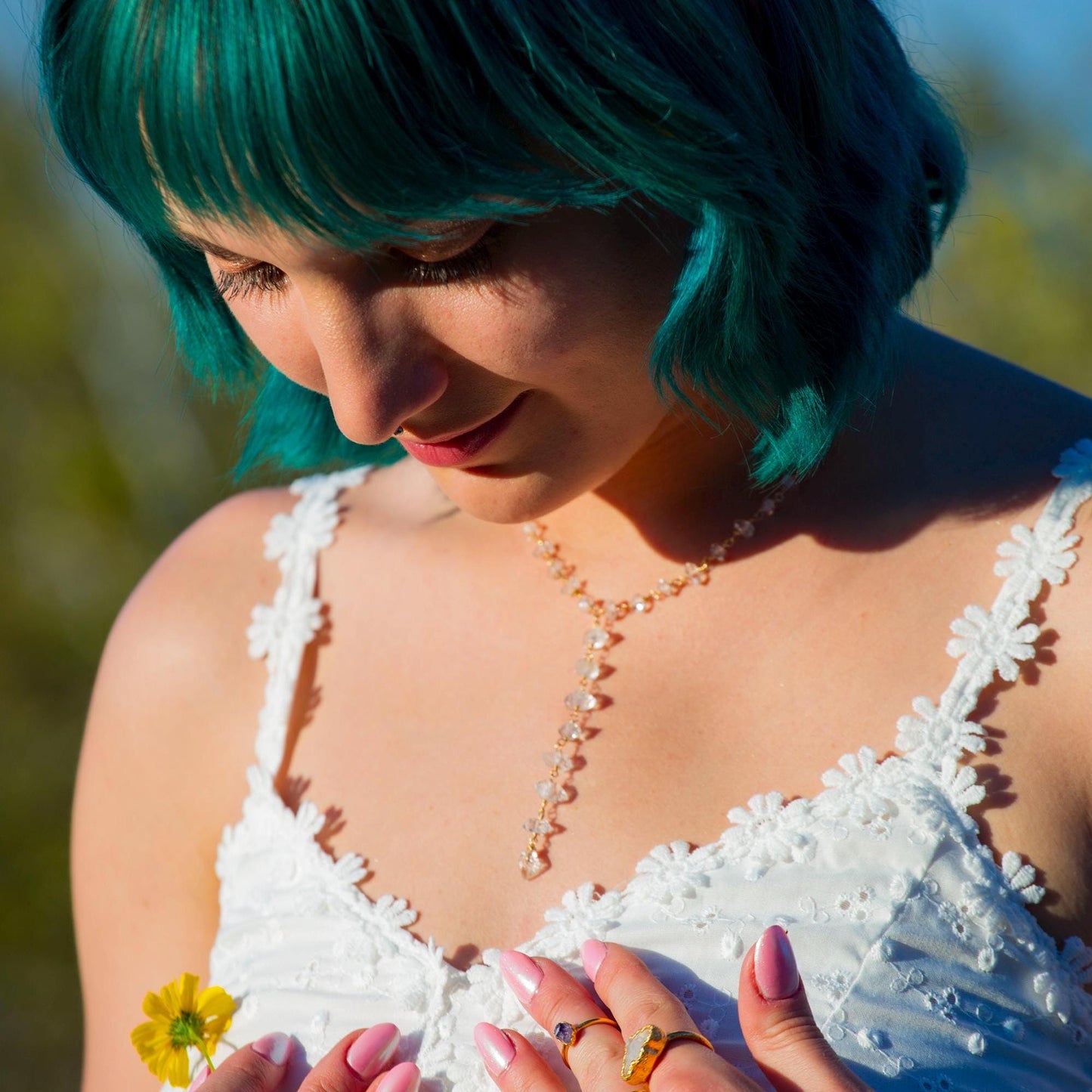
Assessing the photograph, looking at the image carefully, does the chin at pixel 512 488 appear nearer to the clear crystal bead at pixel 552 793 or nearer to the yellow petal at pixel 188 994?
the clear crystal bead at pixel 552 793

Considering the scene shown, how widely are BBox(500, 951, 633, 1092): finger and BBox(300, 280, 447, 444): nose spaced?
583 millimetres

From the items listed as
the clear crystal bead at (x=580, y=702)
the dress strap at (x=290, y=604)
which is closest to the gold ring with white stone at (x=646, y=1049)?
the clear crystal bead at (x=580, y=702)

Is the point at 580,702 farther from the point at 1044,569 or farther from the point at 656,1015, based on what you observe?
the point at 1044,569

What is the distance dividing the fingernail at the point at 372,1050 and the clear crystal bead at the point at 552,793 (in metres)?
0.31

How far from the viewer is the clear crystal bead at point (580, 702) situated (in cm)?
155

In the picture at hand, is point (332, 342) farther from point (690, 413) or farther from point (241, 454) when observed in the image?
point (241, 454)

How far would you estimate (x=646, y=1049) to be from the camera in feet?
3.76

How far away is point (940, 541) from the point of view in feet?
4.87

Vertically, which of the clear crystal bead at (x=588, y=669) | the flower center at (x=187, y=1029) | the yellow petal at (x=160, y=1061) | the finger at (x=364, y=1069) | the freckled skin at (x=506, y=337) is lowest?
the yellow petal at (x=160, y=1061)

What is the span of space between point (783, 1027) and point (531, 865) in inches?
15.4

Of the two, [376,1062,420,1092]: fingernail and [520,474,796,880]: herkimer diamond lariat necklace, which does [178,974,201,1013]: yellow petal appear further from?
[520,474,796,880]: herkimer diamond lariat necklace

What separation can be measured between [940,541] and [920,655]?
0.15 meters

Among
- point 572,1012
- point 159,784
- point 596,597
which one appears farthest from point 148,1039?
point 596,597

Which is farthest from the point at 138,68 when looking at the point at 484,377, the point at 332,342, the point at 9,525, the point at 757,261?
the point at 9,525
